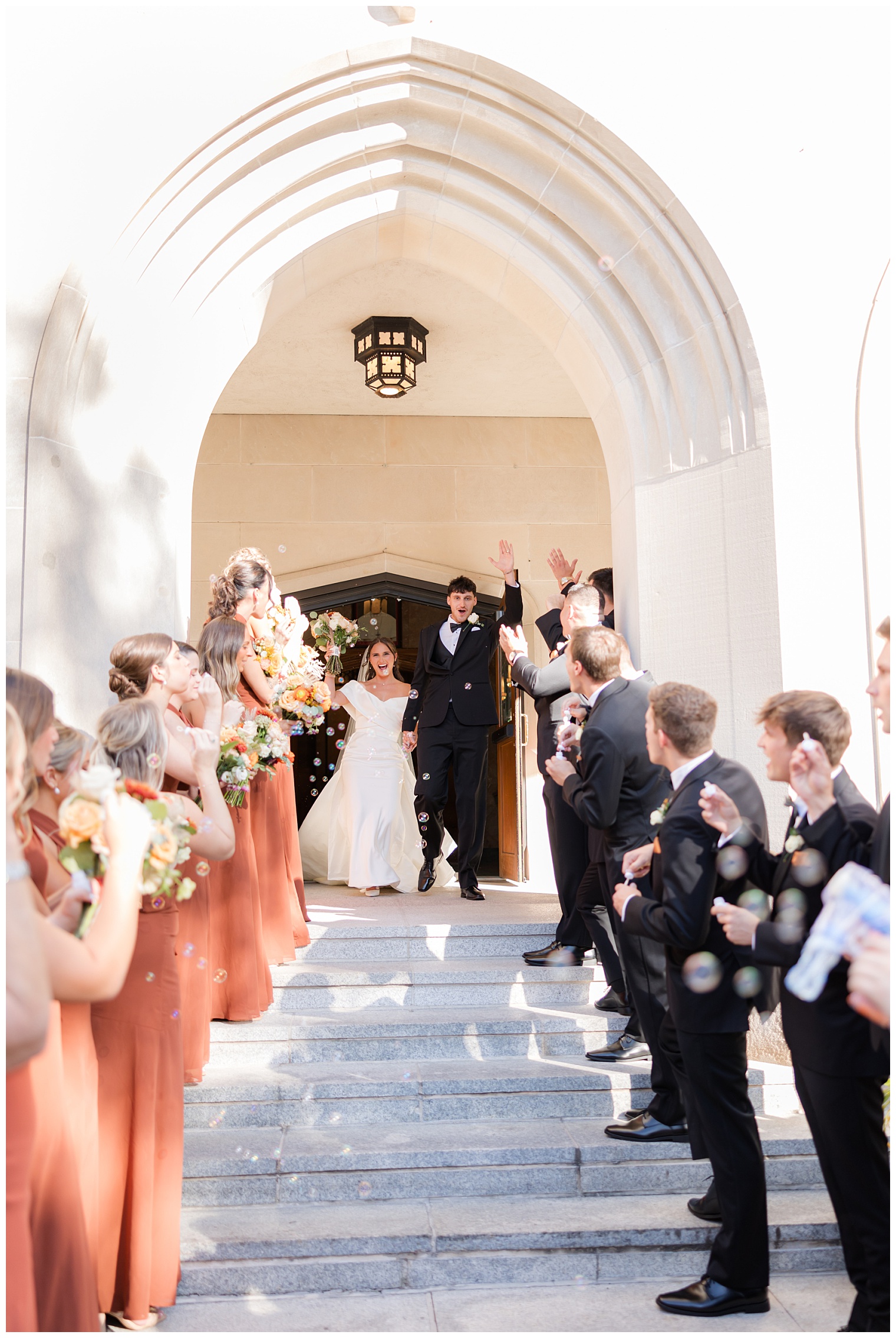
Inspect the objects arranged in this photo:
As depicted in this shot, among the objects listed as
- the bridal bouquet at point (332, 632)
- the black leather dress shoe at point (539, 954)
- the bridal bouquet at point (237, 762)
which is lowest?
the black leather dress shoe at point (539, 954)

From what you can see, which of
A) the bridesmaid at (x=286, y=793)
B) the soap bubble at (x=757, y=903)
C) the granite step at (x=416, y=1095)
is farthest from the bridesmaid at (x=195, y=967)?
the soap bubble at (x=757, y=903)

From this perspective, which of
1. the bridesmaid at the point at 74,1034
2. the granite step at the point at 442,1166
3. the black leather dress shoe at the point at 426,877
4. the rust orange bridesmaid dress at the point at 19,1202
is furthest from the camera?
the black leather dress shoe at the point at 426,877

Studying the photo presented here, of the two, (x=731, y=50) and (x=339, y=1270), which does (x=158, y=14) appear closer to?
(x=731, y=50)

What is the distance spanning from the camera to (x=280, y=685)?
5227 mm

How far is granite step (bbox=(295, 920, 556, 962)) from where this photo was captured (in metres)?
5.29

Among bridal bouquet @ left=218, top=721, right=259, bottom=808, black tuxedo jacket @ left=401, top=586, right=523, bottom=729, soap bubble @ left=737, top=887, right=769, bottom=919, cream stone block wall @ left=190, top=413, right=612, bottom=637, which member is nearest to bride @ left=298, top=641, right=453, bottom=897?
black tuxedo jacket @ left=401, top=586, right=523, bottom=729

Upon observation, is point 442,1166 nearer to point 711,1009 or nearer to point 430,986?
point 430,986

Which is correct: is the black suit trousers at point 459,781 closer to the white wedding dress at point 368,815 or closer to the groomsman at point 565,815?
the white wedding dress at point 368,815

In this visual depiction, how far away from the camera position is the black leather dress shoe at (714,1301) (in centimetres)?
296

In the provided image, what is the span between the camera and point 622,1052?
4.47 m

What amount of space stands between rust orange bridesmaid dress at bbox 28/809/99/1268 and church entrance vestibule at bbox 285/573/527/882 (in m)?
3.99

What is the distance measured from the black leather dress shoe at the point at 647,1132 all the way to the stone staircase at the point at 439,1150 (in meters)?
0.04

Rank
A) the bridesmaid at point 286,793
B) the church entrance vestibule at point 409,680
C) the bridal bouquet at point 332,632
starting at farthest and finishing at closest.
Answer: the church entrance vestibule at point 409,680 < the bridal bouquet at point 332,632 < the bridesmaid at point 286,793

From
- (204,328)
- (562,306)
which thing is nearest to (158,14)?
(204,328)
